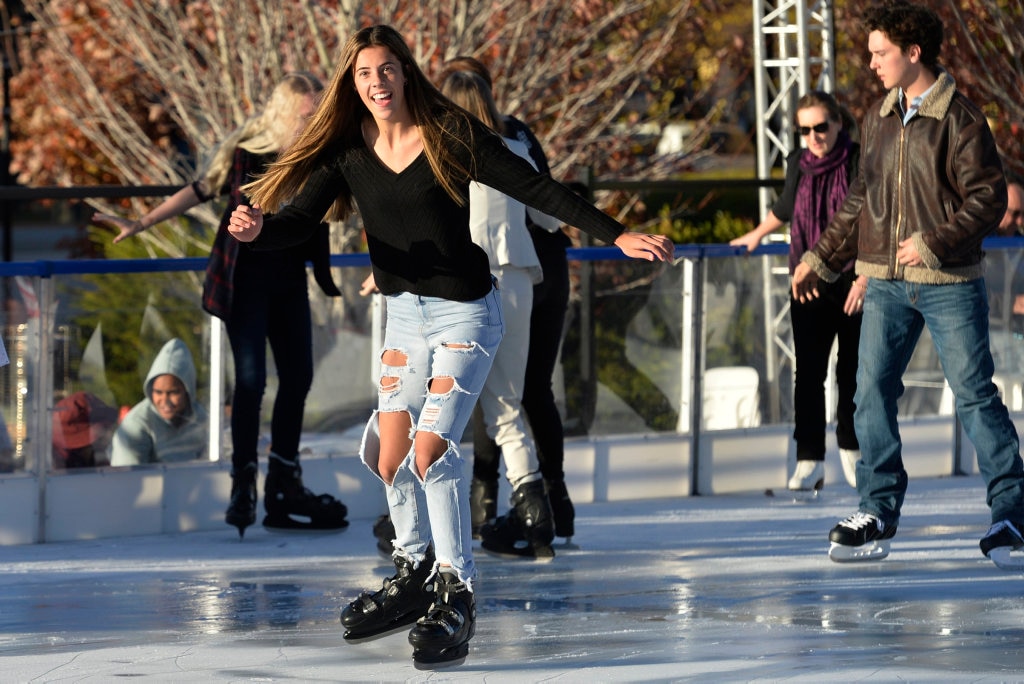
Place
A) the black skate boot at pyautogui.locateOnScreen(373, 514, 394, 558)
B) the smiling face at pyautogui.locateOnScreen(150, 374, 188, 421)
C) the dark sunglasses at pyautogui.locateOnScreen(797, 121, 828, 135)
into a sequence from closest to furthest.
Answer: the black skate boot at pyautogui.locateOnScreen(373, 514, 394, 558)
the smiling face at pyautogui.locateOnScreen(150, 374, 188, 421)
the dark sunglasses at pyautogui.locateOnScreen(797, 121, 828, 135)

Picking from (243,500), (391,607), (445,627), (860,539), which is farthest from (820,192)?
(445,627)

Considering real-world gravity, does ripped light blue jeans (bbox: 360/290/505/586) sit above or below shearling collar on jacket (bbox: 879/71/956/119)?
below

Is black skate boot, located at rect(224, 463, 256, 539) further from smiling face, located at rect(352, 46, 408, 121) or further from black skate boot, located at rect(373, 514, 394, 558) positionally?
smiling face, located at rect(352, 46, 408, 121)

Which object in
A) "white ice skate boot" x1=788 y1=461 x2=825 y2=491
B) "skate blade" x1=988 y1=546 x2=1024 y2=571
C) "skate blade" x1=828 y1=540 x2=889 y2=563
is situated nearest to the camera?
"skate blade" x1=988 y1=546 x2=1024 y2=571

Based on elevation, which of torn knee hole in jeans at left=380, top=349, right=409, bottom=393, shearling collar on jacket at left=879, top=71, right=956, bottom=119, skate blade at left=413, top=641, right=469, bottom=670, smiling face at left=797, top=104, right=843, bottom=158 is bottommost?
skate blade at left=413, top=641, right=469, bottom=670

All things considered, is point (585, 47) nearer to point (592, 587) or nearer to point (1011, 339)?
point (1011, 339)

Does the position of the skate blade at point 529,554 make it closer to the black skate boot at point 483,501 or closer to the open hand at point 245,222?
the black skate boot at point 483,501

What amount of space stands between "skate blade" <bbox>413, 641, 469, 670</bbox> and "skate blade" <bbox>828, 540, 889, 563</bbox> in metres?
1.88

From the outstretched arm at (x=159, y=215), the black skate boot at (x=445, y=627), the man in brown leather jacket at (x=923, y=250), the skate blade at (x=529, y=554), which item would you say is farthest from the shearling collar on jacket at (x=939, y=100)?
the outstretched arm at (x=159, y=215)

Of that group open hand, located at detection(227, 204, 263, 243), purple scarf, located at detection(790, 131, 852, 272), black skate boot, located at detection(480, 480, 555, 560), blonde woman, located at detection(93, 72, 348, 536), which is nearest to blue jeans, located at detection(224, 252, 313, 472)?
blonde woman, located at detection(93, 72, 348, 536)

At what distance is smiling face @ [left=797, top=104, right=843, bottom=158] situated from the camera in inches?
273

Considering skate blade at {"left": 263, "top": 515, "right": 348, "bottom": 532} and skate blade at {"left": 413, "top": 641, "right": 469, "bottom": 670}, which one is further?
skate blade at {"left": 263, "top": 515, "right": 348, "bottom": 532}

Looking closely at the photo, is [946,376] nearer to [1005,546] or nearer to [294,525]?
[1005,546]

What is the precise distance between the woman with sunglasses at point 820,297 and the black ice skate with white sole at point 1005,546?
1.28 meters
